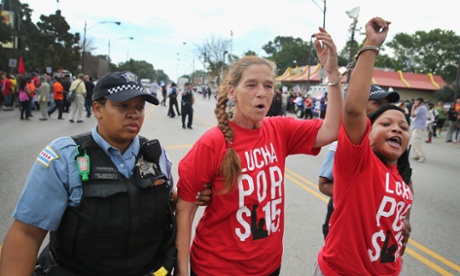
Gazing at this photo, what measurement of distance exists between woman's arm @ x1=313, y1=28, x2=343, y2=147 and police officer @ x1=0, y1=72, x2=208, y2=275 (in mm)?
1070

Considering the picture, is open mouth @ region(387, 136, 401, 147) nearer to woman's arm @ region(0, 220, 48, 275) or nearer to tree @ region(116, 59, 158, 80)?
woman's arm @ region(0, 220, 48, 275)

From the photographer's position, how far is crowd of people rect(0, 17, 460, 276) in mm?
1623

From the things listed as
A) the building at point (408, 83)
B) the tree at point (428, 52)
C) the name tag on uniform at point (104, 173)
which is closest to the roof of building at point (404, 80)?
the building at point (408, 83)

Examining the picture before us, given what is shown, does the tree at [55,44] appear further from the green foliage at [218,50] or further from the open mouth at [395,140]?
the open mouth at [395,140]

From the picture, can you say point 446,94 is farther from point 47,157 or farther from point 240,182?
point 47,157

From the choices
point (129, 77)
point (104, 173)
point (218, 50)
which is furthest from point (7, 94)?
point (218, 50)

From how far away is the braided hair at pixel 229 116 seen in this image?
1.79 metres

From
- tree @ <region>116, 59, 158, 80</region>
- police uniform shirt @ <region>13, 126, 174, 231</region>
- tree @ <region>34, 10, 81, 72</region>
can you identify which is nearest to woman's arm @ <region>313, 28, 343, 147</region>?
police uniform shirt @ <region>13, 126, 174, 231</region>

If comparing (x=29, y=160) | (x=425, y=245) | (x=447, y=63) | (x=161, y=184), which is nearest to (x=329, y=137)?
(x=161, y=184)

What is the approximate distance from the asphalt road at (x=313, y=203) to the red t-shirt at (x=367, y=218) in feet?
5.18

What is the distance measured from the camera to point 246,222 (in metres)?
1.85

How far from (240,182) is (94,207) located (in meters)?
0.74

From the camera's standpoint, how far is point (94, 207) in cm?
161

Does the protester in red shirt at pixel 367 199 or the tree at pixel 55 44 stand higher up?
the tree at pixel 55 44
